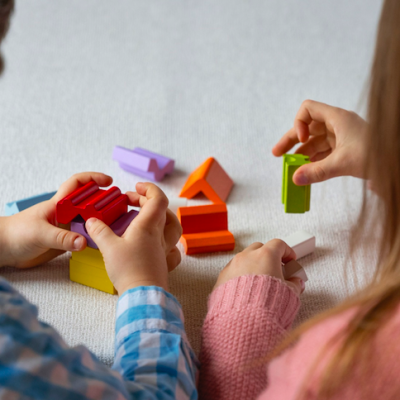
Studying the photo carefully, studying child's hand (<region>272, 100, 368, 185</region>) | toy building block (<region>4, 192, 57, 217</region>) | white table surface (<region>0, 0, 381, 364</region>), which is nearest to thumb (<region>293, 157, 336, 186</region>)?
child's hand (<region>272, 100, 368, 185</region>)

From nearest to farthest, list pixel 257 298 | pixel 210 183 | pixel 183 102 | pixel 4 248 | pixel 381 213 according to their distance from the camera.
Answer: pixel 381 213
pixel 257 298
pixel 4 248
pixel 210 183
pixel 183 102

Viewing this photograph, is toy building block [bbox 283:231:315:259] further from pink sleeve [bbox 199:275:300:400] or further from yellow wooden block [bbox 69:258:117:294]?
yellow wooden block [bbox 69:258:117:294]

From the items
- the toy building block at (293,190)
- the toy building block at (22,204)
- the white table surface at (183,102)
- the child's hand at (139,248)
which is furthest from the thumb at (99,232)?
the toy building block at (293,190)

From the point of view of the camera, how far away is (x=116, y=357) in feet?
1.80

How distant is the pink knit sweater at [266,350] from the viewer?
43cm

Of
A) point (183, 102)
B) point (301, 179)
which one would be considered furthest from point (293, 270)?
point (183, 102)

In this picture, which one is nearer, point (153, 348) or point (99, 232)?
point (153, 348)

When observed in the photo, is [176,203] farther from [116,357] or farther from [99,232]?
[116,357]

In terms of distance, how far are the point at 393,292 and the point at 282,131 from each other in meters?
0.68

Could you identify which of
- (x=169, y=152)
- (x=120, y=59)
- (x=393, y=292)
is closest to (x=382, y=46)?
(x=393, y=292)

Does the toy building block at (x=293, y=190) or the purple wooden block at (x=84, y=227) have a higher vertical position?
the toy building block at (x=293, y=190)

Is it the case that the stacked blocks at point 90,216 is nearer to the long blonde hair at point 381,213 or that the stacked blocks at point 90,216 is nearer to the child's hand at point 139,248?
the child's hand at point 139,248

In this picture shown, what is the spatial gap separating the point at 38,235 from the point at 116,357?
0.75 ft

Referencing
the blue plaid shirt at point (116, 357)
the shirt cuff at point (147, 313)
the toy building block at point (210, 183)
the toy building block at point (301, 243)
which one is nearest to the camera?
the blue plaid shirt at point (116, 357)
